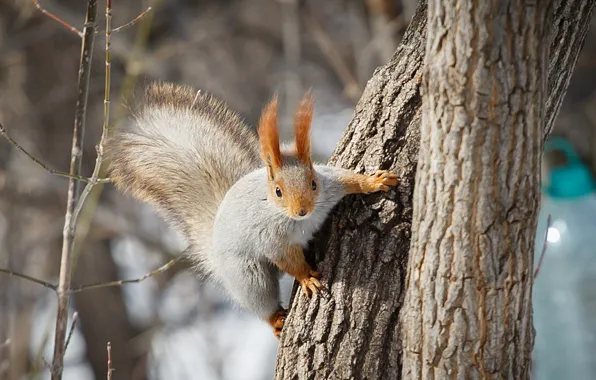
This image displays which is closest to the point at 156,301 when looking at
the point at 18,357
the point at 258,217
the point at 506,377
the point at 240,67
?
the point at 18,357

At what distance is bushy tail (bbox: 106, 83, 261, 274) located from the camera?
67.1 inches

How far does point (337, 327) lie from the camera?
1.36 meters

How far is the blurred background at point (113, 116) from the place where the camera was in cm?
357

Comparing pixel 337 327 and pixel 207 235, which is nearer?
pixel 337 327

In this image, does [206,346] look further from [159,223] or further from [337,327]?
[337,327]

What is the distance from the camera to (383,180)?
4.43 ft

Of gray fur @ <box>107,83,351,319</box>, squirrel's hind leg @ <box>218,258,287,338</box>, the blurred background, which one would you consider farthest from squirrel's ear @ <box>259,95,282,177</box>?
the blurred background

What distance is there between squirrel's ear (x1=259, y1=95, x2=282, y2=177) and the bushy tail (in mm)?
252

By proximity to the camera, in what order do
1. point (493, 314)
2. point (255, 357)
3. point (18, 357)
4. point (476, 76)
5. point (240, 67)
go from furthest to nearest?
point (240, 67) < point (255, 357) < point (18, 357) < point (493, 314) < point (476, 76)

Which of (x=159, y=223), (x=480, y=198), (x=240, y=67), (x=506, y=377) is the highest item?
(x=240, y=67)

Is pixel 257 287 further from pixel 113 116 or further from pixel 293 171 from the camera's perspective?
pixel 113 116

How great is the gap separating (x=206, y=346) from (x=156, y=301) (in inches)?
14.3

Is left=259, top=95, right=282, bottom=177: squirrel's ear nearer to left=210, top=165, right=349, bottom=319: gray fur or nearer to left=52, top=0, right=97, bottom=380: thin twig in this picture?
left=210, top=165, right=349, bottom=319: gray fur

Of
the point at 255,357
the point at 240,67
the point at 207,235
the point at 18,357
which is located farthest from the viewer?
the point at 240,67
